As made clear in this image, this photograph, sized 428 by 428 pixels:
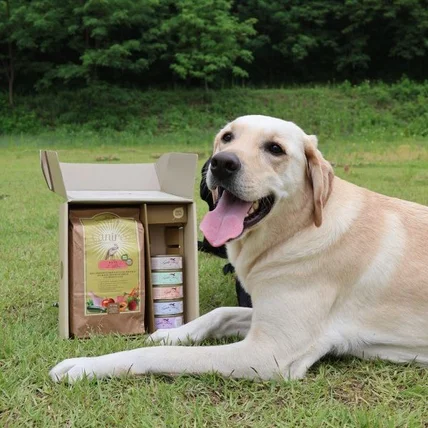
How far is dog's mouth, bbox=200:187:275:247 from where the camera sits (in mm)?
2264

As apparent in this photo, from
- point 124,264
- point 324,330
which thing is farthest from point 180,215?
point 324,330

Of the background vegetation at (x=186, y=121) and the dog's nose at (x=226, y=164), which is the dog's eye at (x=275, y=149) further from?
the background vegetation at (x=186, y=121)

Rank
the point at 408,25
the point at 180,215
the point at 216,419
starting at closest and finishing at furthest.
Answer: the point at 216,419
the point at 180,215
the point at 408,25

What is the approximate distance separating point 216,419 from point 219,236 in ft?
2.37

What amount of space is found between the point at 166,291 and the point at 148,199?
0.46 m

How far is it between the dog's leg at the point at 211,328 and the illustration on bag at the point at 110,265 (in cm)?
24

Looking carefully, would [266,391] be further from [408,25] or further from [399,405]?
[408,25]

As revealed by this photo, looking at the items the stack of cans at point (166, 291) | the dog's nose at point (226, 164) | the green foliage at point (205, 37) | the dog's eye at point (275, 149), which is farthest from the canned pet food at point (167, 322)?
the green foliage at point (205, 37)

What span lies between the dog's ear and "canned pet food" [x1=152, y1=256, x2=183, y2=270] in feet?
2.58

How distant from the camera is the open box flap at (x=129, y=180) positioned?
2705 mm

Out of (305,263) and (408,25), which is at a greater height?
(408,25)

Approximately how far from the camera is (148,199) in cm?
269

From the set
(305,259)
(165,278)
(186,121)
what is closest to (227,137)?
(305,259)

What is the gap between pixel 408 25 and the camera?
2805 centimetres
